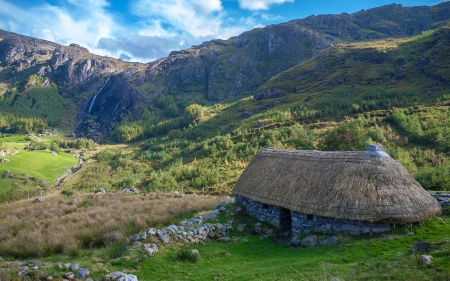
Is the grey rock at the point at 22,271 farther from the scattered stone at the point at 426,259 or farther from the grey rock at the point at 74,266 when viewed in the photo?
the scattered stone at the point at 426,259

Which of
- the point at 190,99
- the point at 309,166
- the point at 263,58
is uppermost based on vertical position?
the point at 263,58

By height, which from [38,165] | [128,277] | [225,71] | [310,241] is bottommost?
[310,241]

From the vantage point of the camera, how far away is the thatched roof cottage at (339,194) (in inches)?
482

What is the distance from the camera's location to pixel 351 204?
12625 millimetres

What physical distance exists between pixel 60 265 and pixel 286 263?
25.5 ft

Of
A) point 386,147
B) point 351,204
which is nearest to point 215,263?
point 351,204

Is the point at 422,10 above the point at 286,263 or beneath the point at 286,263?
above

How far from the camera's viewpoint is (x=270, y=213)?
16406 millimetres

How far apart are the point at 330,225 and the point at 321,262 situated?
3.57 meters

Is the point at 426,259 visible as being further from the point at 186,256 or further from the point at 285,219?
the point at 285,219

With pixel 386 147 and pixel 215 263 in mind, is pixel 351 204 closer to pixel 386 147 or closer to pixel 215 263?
pixel 215 263

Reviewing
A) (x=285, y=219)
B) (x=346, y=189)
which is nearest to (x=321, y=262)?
(x=346, y=189)

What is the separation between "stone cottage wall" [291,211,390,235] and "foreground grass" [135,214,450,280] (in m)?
0.43

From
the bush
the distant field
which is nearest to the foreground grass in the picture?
the bush
